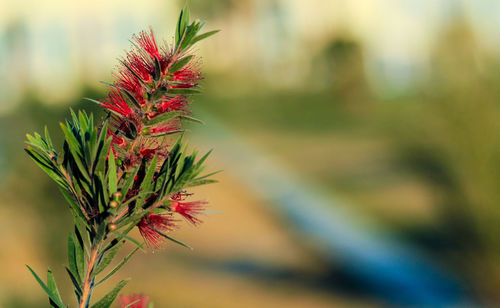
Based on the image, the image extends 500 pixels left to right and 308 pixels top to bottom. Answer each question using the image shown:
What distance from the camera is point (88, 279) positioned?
0.62 meters

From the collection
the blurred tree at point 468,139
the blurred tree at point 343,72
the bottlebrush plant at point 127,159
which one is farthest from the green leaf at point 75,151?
the blurred tree at point 343,72

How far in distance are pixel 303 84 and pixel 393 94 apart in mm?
3624

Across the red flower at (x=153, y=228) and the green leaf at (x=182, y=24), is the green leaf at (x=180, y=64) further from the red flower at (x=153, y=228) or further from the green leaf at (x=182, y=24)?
the red flower at (x=153, y=228)

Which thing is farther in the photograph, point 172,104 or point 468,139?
point 468,139

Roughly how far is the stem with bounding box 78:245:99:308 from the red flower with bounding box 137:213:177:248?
2.2 inches

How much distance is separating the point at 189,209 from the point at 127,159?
0.29 feet

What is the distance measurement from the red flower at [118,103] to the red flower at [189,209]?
10 centimetres

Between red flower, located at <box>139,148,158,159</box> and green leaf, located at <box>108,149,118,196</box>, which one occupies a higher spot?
red flower, located at <box>139,148,158,159</box>

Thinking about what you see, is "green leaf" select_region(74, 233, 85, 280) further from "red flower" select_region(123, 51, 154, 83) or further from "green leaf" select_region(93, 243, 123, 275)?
"red flower" select_region(123, 51, 154, 83)

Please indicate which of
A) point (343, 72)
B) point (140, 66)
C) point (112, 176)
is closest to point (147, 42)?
point (140, 66)

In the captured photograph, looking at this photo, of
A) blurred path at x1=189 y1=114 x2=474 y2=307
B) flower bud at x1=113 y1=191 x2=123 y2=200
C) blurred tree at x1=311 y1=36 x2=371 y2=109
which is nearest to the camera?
flower bud at x1=113 y1=191 x2=123 y2=200

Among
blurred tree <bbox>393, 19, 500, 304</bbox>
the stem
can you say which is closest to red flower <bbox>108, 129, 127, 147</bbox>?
the stem

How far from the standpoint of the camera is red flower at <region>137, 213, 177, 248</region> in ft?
2.14

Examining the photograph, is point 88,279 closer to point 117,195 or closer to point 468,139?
point 117,195
